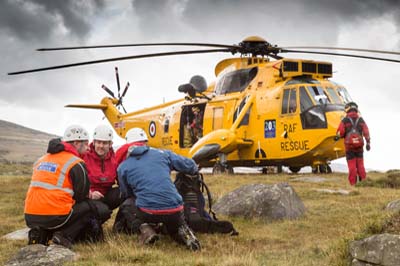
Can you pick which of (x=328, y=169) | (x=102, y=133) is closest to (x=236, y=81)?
(x=328, y=169)

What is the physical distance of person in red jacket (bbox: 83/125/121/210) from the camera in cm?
761

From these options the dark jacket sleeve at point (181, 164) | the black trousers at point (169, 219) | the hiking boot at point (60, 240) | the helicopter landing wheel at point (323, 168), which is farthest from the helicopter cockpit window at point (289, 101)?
the hiking boot at point (60, 240)

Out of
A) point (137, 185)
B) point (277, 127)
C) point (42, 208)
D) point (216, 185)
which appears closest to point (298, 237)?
point (137, 185)

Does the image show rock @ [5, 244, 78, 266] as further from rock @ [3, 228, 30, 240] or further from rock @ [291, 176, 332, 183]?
rock @ [291, 176, 332, 183]

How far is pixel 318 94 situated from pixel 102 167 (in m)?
10.4

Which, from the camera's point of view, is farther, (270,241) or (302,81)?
(302,81)

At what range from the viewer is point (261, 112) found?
1756 centimetres

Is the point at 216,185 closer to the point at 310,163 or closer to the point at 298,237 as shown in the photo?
the point at 310,163

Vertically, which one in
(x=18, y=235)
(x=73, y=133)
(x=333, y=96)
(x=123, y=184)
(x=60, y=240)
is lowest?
(x=18, y=235)

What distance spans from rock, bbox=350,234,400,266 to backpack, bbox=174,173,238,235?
2796 mm

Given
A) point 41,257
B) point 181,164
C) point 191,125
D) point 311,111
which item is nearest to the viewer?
point 41,257

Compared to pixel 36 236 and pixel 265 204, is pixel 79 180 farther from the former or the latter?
pixel 265 204

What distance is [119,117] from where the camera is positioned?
2680 centimetres

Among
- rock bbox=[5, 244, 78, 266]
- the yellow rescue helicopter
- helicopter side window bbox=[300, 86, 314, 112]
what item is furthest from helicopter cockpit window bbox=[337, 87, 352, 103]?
rock bbox=[5, 244, 78, 266]
